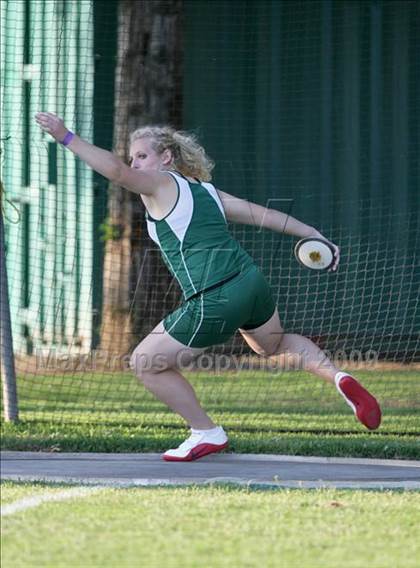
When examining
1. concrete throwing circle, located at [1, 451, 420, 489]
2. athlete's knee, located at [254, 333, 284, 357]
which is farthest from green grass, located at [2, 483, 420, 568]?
athlete's knee, located at [254, 333, 284, 357]

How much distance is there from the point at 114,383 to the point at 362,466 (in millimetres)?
3905

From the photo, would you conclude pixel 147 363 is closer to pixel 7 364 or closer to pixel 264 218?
pixel 264 218

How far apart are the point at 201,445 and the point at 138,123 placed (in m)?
5.17

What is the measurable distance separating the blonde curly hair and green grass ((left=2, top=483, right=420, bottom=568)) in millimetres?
1825

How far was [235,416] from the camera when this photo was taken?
28.4ft

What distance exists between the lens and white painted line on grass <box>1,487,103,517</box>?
5246mm

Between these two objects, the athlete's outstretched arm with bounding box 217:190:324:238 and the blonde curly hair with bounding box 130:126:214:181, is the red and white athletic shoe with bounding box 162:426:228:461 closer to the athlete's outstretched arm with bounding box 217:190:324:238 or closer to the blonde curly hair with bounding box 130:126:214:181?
the athlete's outstretched arm with bounding box 217:190:324:238

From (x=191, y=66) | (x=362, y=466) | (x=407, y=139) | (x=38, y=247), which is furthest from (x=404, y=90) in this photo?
(x=362, y=466)

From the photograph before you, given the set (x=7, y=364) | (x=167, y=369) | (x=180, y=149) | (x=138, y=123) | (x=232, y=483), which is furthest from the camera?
(x=138, y=123)

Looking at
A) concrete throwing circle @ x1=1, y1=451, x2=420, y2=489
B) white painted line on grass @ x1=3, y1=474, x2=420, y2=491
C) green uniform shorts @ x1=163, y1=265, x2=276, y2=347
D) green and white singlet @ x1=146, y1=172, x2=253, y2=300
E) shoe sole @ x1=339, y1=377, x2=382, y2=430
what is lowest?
concrete throwing circle @ x1=1, y1=451, x2=420, y2=489

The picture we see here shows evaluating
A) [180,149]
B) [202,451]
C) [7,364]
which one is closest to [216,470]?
[202,451]

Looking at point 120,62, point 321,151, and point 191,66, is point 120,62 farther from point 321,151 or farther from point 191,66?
point 321,151

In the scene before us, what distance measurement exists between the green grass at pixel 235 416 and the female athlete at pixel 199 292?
2.78ft

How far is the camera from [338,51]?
11.9 m
